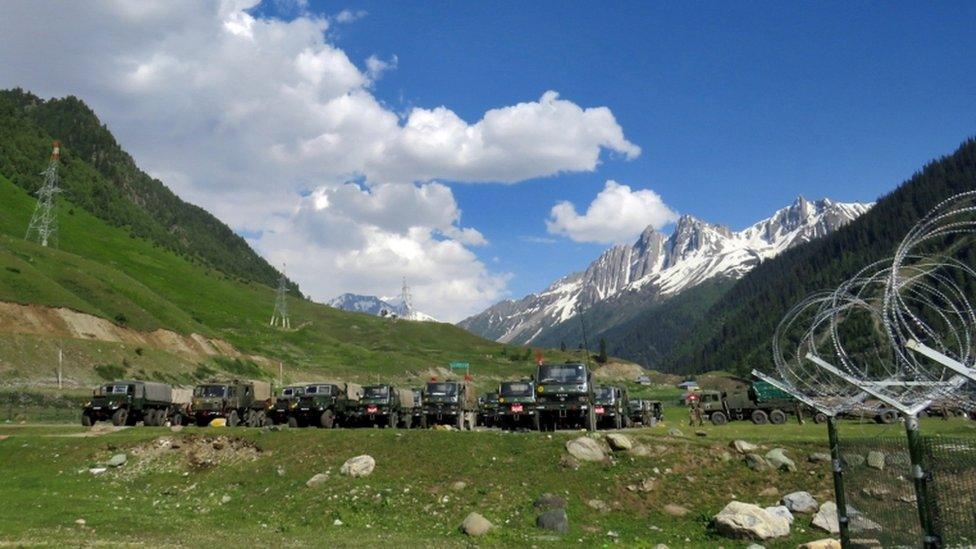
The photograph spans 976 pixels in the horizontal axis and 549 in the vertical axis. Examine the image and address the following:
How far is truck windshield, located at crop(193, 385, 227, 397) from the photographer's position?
137 ft

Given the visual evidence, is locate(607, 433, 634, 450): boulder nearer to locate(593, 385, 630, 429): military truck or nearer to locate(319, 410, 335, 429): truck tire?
locate(593, 385, 630, 429): military truck

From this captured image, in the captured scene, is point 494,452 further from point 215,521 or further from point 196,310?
point 196,310

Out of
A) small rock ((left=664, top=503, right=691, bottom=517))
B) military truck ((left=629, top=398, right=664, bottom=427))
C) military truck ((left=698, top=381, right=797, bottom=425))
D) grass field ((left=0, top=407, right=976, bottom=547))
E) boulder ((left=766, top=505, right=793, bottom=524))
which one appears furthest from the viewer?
military truck ((left=629, top=398, right=664, bottom=427))

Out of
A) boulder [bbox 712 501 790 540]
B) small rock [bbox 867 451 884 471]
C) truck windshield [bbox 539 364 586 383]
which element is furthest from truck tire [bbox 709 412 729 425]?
small rock [bbox 867 451 884 471]

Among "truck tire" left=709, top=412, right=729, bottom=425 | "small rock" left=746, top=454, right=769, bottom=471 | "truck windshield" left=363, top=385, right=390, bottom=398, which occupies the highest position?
"truck windshield" left=363, top=385, right=390, bottom=398

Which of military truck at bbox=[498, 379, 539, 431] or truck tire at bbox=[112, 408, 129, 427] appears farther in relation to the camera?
truck tire at bbox=[112, 408, 129, 427]

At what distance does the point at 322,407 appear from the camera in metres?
39.5

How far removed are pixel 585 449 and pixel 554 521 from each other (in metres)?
4.81

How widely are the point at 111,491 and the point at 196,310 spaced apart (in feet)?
487

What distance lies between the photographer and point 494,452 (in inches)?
965

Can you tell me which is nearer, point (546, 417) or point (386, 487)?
point (386, 487)

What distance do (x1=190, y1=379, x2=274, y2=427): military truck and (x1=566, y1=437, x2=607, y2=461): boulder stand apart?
77.9ft

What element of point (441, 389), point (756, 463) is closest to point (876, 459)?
point (756, 463)

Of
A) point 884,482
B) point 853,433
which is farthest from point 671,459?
point 853,433
